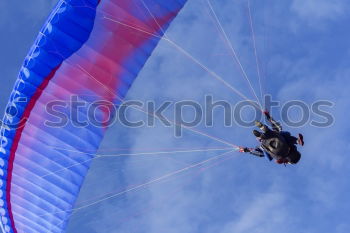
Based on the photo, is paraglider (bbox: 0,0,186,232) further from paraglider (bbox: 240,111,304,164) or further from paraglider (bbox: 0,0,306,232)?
paraglider (bbox: 240,111,304,164)

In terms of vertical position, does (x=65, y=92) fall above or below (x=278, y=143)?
above

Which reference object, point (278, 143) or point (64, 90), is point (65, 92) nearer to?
point (64, 90)

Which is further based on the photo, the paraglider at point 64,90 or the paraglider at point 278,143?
the paraglider at point 64,90

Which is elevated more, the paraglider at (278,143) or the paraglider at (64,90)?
the paraglider at (64,90)

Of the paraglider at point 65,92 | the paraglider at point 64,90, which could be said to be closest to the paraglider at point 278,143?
the paraglider at point 65,92

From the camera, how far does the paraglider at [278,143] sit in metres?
11.7

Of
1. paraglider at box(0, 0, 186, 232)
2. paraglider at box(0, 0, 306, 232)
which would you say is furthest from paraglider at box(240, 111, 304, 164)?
paraglider at box(0, 0, 186, 232)

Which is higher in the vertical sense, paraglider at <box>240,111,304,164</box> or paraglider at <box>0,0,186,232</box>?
paraglider at <box>0,0,186,232</box>

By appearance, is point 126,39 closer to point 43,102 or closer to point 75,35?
point 75,35

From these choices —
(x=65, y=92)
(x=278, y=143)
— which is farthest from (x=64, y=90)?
(x=278, y=143)

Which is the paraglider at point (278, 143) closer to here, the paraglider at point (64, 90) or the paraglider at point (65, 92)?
the paraglider at point (65, 92)

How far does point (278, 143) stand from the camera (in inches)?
460

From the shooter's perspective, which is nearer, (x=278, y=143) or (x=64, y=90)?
(x=278, y=143)

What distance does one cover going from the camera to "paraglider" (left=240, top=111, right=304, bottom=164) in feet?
38.4
